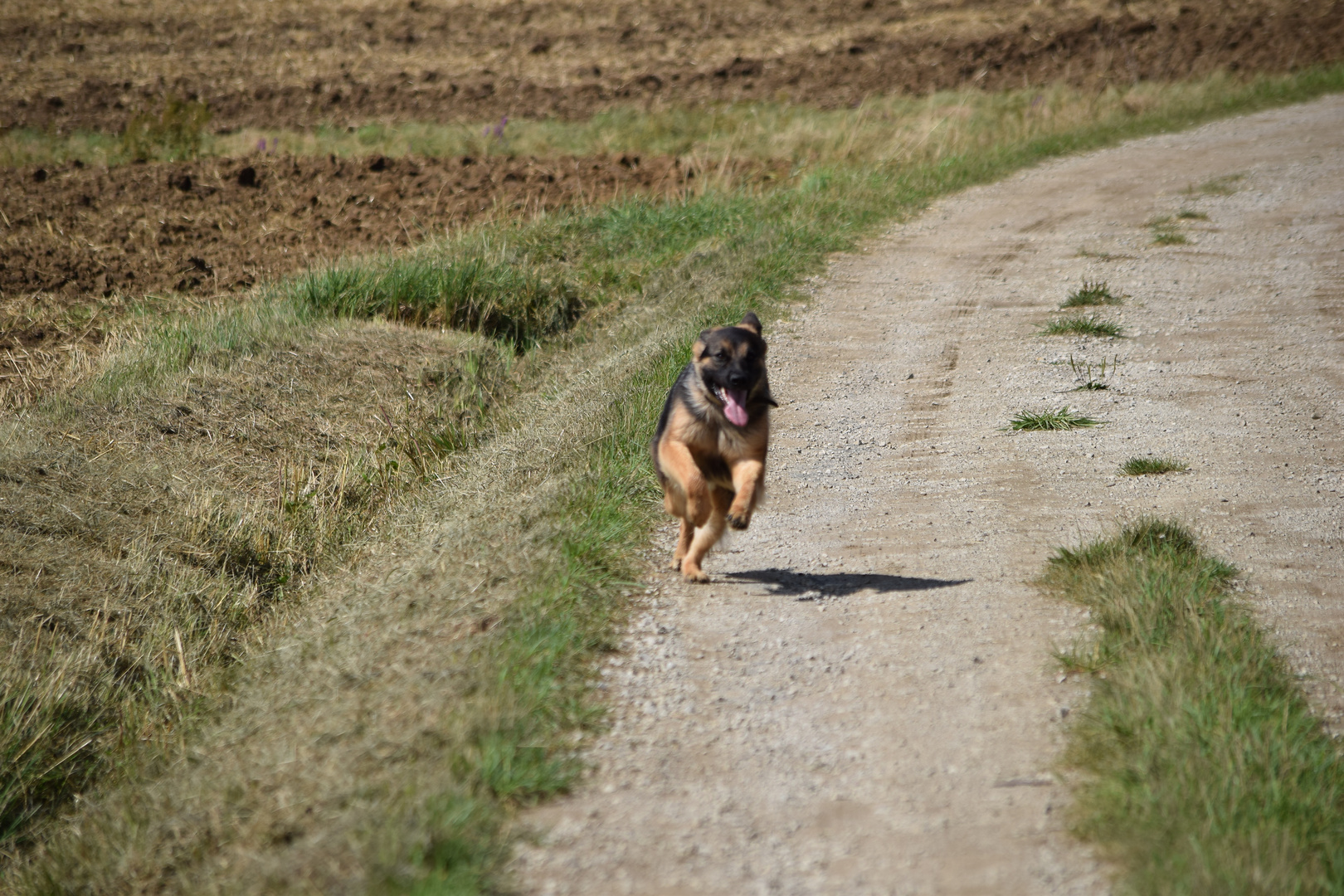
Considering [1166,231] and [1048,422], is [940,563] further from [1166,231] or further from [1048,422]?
[1166,231]

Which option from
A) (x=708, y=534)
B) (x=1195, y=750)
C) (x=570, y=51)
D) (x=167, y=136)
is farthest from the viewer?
(x=570, y=51)

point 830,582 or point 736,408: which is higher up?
point 736,408

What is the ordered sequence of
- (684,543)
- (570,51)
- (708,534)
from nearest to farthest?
(708,534)
(684,543)
(570,51)

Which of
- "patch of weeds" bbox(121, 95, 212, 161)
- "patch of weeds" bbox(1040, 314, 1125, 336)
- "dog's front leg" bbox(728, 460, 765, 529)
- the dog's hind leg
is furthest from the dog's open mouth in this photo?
"patch of weeds" bbox(121, 95, 212, 161)

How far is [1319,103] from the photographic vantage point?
1930 centimetres

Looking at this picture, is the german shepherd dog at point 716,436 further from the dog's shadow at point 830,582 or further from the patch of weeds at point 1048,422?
the patch of weeds at point 1048,422

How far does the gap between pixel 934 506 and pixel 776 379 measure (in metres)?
2.62

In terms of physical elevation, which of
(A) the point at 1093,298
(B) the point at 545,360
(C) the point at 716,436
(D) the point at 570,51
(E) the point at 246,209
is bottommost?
(B) the point at 545,360

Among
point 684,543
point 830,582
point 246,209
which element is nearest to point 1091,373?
point 830,582

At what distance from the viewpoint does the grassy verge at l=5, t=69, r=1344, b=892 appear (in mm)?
3684

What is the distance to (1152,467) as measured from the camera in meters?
6.57

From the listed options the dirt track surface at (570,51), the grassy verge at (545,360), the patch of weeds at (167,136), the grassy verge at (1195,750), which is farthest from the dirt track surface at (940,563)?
the dirt track surface at (570,51)

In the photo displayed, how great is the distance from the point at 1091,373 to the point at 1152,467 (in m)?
2.06

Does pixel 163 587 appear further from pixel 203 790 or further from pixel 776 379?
pixel 776 379
